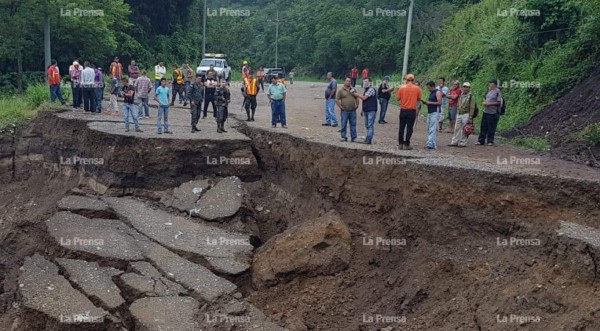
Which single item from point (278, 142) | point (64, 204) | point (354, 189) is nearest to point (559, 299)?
point (354, 189)

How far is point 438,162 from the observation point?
32.2 feet

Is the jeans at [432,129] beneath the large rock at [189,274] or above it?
above

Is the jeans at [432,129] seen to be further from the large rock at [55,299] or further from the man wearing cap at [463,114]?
the large rock at [55,299]

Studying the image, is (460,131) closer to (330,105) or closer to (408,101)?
(408,101)

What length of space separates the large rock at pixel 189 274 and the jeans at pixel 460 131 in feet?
21.0

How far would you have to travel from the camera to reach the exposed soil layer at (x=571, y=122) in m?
11.2

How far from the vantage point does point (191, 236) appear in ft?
36.6

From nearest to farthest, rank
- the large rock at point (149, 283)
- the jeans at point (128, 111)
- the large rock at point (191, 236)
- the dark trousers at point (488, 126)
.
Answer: the large rock at point (149, 283)
the large rock at point (191, 236)
the dark trousers at point (488, 126)
the jeans at point (128, 111)

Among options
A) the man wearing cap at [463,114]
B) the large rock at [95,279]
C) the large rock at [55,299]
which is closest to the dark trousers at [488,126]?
the man wearing cap at [463,114]

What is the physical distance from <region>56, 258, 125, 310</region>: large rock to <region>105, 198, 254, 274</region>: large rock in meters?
1.39

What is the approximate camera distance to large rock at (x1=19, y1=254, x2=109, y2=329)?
8.34m

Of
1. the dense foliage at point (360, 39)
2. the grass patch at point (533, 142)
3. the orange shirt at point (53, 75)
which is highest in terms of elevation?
the dense foliage at point (360, 39)

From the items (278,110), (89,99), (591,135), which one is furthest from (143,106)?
(591,135)

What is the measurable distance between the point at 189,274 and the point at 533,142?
8.37 metres
